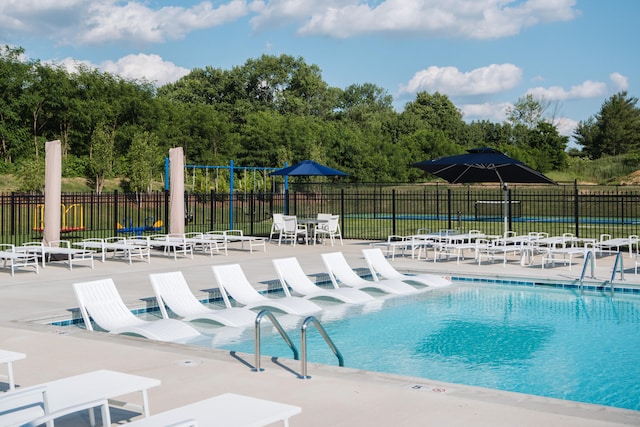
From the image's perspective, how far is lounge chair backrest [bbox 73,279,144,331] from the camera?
8.86 m

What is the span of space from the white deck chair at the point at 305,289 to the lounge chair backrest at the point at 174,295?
6.28 feet

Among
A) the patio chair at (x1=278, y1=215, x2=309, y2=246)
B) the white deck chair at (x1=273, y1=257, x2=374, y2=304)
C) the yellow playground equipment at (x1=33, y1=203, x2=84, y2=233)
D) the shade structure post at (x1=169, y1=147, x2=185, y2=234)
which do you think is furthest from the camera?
the patio chair at (x1=278, y1=215, x2=309, y2=246)

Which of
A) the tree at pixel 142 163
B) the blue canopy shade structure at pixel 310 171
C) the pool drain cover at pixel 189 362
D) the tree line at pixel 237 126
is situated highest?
the tree line at pixel 237 126

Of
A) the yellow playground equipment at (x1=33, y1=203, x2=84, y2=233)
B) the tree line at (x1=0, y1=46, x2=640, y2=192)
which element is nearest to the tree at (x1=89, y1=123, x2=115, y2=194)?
the tree line at (x1=0, y1=46, x2=640, y2=192)

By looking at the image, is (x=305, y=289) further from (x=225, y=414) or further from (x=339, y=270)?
(x=225, y=414)

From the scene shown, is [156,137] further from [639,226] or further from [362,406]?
[362,406]

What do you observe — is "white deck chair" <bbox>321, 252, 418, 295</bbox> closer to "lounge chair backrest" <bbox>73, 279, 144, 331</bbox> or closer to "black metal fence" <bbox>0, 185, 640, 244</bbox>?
"lounge chair backrest" <bbox>73, 279, 144, 331</bbox>

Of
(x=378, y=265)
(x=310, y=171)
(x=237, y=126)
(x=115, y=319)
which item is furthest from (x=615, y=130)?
Answer: (x=115, y=319)

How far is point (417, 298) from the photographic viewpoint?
41.2 ft

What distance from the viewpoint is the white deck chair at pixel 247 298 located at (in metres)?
10.4

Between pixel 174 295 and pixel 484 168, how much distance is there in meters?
10.3

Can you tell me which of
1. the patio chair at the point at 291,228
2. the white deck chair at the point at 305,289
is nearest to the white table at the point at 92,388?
the white deck chair at the point at 305,289

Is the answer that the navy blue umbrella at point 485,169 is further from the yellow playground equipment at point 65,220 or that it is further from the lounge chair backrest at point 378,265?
the yellow playground equipment at point 65,220

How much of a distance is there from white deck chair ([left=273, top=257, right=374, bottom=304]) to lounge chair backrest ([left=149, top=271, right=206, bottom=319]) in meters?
1.91
